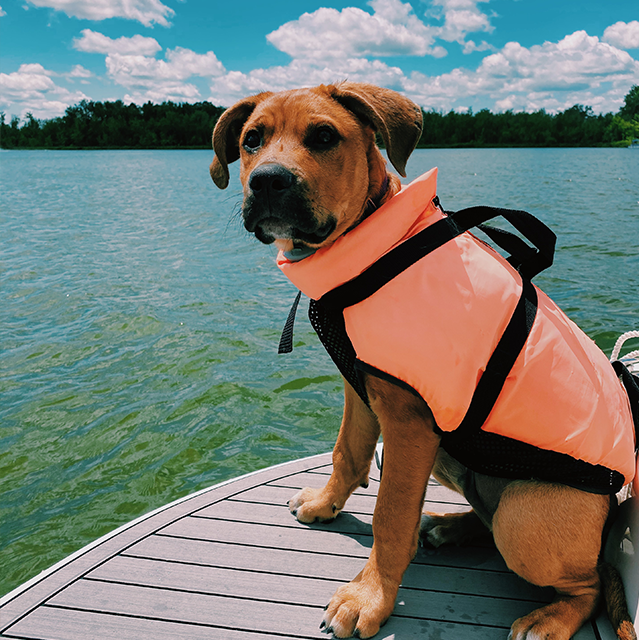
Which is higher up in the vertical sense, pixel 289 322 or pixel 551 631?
pixel 289 322

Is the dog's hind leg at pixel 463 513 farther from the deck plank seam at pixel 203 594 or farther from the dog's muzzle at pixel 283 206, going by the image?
the dog's muzzle at pixel 283 206

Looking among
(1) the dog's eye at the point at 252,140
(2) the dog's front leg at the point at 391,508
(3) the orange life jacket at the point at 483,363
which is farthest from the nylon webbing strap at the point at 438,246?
(1) the dog's eye at the point at 252,140

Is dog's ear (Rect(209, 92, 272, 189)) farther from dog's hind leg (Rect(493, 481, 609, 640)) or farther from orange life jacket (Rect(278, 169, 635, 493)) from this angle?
dog's hind leg (Rect(493, 481, 609, 640))

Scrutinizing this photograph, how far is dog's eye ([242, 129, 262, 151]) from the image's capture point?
245cm

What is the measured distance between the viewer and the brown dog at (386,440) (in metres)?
1.93

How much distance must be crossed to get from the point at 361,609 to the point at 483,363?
42.5 inches

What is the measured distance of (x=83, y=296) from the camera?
9766 mm

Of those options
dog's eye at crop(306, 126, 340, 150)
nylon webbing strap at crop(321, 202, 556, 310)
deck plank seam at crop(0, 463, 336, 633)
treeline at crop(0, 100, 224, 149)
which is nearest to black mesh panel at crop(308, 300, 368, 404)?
nylon webbing strap at crop(321, 202, 556, 310)

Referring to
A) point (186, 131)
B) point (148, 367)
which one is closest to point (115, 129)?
point (186, 131)

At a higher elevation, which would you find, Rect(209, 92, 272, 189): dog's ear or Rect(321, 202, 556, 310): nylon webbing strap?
Rect(209, 92, 272, 189): dog's ear

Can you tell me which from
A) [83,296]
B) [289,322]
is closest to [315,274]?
[289,322]

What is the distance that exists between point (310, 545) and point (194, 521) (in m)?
0.62

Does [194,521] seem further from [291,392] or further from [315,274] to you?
[291,392]

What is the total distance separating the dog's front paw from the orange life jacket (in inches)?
25.5
